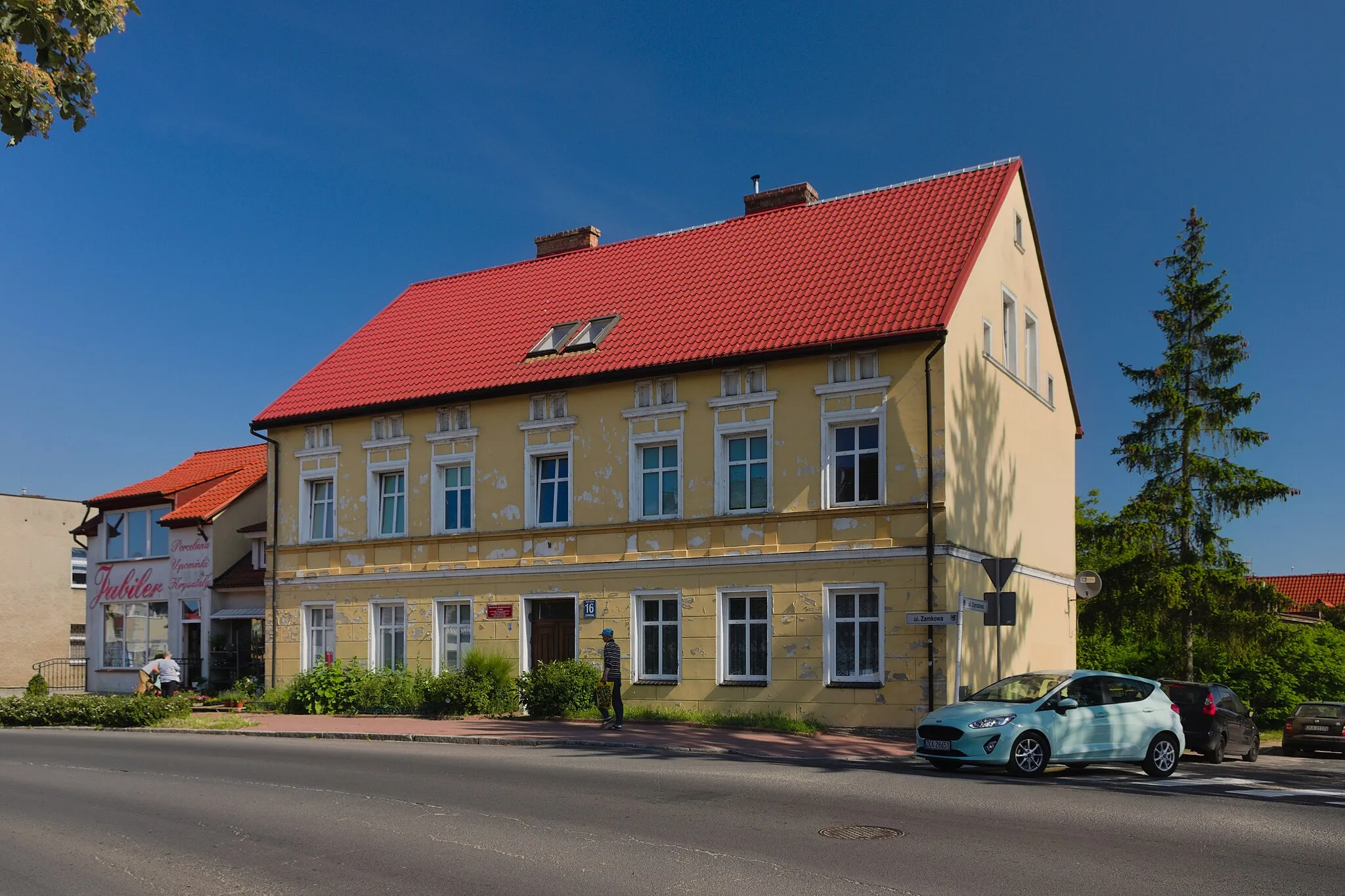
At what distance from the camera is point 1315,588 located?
7106 centimetres

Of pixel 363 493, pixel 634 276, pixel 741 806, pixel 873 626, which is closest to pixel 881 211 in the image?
pixel 634 276

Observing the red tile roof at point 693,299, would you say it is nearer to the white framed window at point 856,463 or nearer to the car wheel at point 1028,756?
the white framed window at point 856,463

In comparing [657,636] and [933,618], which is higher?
[933,618]

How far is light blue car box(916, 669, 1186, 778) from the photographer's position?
1575 centimetres

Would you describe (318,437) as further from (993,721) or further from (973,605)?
(993,721)

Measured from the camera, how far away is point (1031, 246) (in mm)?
28594

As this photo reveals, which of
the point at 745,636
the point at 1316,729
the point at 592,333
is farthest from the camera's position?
the point at 592,333

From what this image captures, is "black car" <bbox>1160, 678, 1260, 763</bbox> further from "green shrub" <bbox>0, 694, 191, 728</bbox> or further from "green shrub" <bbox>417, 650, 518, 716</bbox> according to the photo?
"green shrub" <bbox>0, 694, 191, 728</bbox>

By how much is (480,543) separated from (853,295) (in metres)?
9.68

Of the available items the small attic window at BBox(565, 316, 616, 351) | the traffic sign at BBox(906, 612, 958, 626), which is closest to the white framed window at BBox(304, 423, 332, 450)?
the small attic window at BBox(565, 316, 616, 351)

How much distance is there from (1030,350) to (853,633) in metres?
9.84

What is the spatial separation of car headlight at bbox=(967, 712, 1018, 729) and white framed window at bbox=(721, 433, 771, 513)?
824cm

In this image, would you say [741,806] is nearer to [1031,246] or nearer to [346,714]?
[346,714]

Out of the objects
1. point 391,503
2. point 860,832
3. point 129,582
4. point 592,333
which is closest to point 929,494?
point 592,333
